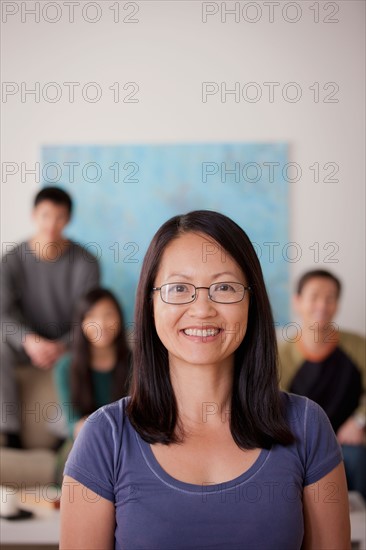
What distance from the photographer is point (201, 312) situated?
1141 millimetres

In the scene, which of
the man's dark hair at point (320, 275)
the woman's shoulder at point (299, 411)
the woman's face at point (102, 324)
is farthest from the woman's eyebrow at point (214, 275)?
the man's dark hair at point (320, 275)

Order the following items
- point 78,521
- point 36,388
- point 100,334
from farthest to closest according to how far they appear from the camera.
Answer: point 36,388 → point 100,334 → point 78,521

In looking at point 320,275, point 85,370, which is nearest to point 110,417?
point 85,370

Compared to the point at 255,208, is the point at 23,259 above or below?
below

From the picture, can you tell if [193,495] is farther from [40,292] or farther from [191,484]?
[40,292]

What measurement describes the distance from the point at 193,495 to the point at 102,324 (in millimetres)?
2205

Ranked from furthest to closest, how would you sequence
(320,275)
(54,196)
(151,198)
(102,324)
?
1. (151,198)
2. (54,196)
3. (320,275)
4. (102,324)

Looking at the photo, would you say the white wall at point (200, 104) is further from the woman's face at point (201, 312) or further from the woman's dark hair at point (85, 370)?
the woman's face at point (201, 312)

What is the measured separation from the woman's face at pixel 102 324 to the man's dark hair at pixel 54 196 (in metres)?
0.54

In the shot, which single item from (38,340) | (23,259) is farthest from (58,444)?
(23,259)

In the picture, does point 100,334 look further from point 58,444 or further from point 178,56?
point 178,56

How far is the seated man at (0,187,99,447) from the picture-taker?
340 centimetres

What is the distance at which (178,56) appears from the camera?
3543 mm

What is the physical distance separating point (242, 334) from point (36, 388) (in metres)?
2.47
